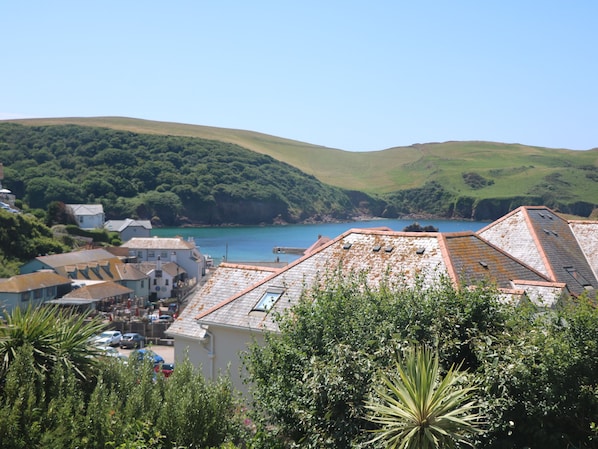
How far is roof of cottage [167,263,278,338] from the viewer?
805 inches

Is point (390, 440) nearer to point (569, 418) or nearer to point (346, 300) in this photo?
point (569, 418)

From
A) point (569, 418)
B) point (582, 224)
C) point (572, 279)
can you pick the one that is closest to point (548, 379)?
point (569, 418)

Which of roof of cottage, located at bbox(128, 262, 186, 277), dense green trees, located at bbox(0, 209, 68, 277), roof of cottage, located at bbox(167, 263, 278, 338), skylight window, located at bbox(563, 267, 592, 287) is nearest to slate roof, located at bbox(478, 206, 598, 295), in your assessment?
skylight window, located at bbox(563, 267, 592, 287)

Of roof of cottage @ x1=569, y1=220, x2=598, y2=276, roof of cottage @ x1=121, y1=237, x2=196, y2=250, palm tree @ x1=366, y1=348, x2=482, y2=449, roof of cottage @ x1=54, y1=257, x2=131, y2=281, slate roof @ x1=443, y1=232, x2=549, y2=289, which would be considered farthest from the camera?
roof of cottage @ x1=121, y1=237, x2=196, y2=250

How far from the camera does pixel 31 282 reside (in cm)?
5831

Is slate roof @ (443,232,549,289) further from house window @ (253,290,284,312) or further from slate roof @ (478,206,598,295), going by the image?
house window @ (253,290,284,312)

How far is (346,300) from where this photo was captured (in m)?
11.9

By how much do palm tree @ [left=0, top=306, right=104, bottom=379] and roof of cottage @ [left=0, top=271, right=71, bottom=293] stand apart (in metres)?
47.5

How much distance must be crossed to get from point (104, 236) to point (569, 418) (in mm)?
107128

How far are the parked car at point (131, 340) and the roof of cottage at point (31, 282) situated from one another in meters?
14.1

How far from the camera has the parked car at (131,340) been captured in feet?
151

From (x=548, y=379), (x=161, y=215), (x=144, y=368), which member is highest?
(x=548, y=379)

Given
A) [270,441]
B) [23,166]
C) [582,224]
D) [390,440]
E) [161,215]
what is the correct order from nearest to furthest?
[390,440] → [270,441] → [582,224] → [23,166] → [161,215]

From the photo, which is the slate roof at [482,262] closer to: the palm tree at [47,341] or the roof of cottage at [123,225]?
the palm tree at [47,341]
